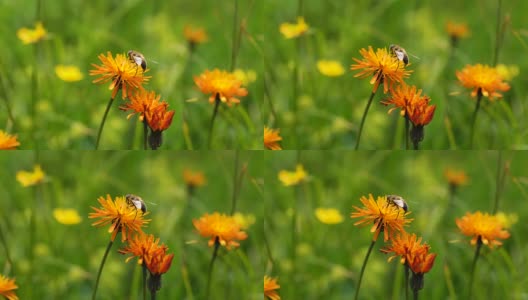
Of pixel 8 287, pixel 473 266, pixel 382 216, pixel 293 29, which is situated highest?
pixel 293 29

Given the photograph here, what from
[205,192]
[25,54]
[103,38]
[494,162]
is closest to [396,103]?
[494,162]

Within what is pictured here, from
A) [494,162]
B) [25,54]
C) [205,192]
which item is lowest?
[205,192]

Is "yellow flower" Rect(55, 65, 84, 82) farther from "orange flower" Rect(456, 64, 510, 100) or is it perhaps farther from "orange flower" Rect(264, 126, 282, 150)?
"orange flower" Rect(456, 64, 510, 100)

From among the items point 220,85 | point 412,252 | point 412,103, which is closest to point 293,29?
point 220,85

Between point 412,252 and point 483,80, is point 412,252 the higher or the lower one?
the lower one

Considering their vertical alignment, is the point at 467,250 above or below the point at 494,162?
below

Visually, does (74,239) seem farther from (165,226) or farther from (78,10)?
(78,10)

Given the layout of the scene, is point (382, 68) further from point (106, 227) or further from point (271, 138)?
point (106, 227)
